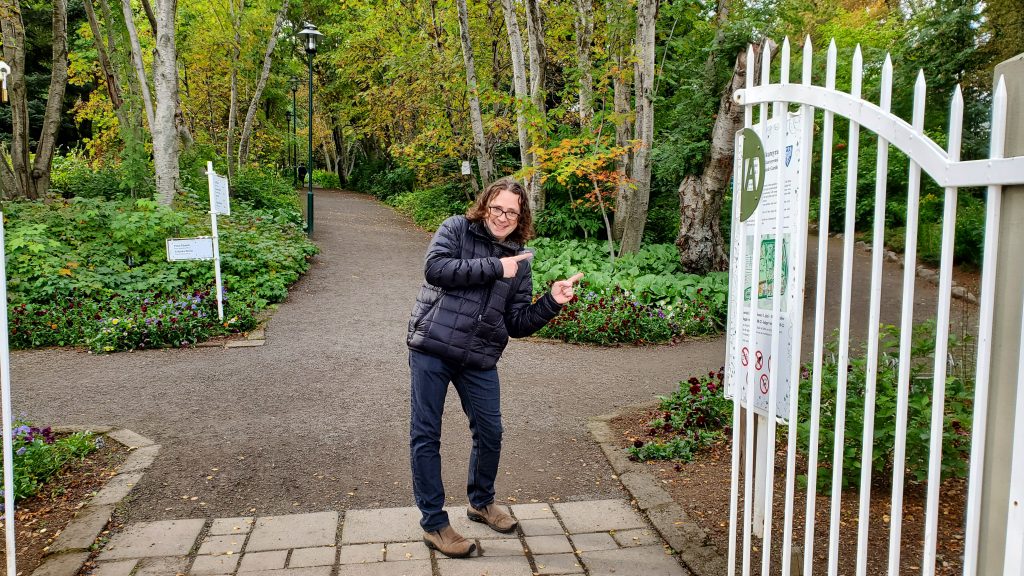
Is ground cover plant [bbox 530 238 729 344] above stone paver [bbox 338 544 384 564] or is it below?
above

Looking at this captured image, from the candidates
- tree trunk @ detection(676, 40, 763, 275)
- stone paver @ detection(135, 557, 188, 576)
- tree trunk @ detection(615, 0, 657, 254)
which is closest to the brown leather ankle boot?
stone paver @ detection(135, 557, 188, 576)

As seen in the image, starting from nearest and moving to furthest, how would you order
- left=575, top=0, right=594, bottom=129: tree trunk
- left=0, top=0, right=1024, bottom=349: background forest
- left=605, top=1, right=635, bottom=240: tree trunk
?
left=0, top=0, right=1024, bottom=349: background forest
left=605, top=1, right=635, bottom=240: tree trunk
left=575, top=0, right=594, bottom=129: tree trunk

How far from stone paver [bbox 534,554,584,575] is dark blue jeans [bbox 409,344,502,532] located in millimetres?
501

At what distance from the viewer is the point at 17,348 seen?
28.2 feet

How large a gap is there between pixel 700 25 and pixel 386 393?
384 inches

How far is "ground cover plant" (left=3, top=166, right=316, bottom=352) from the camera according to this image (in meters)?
8.72

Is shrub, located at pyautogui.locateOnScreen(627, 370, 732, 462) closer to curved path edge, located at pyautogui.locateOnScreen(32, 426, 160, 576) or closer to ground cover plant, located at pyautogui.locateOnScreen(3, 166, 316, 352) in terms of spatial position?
curved path edge, located at pyautogui.locateOnScreen(32, 426, 160, 576)

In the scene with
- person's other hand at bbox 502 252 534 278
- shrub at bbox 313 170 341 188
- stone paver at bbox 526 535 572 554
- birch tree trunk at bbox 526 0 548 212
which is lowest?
stone paver at bbox 526 535 572 554

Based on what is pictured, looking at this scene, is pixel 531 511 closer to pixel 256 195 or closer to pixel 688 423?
pixel 688 423

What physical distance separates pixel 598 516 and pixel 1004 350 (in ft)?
8.52

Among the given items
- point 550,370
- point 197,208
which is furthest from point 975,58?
point 197,208

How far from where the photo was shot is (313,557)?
3527 mm

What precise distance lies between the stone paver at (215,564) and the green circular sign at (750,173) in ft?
8.98

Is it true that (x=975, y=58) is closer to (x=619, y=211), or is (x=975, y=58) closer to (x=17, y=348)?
(x=619, y=211)
